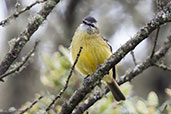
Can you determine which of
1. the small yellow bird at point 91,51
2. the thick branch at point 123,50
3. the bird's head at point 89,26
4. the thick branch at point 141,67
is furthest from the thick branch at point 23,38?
the bird's head at point 89,26

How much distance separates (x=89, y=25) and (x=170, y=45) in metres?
1.16

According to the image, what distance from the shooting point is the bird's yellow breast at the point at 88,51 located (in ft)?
13.5

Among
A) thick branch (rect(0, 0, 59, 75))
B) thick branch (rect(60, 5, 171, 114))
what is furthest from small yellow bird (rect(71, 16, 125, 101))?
thick branch (rect(0, 0, 59, 75))

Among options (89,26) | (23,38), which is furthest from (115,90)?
(23,38)

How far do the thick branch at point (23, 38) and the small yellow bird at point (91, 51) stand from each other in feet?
4.48

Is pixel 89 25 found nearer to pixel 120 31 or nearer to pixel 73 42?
pixel 73 42

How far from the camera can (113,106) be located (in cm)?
394

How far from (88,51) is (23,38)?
4.82 feet

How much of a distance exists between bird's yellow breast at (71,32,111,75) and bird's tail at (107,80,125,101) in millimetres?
363

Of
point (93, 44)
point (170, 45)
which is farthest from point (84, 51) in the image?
point (170, 45)

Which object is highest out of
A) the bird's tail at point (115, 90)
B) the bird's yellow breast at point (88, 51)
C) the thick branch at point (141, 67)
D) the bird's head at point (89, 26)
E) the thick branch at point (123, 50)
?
the bird's head at point (89, 26)

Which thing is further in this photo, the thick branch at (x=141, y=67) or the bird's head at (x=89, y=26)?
the bird's head at (x=89, y=26)

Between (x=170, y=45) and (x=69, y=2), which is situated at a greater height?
(x=69, y=2)

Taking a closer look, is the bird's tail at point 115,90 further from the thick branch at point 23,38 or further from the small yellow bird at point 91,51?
the thick branch at point 23,38
